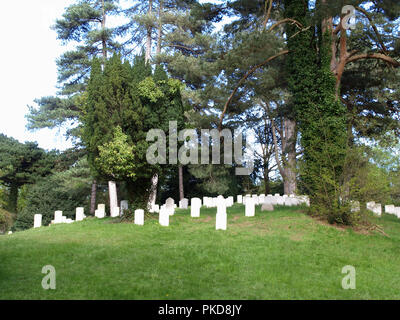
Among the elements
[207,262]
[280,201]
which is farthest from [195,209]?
[207,262]

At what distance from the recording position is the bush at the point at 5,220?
21422 millimetres

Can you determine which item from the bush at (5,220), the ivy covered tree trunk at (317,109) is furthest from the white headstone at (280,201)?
the bush at (5,220)

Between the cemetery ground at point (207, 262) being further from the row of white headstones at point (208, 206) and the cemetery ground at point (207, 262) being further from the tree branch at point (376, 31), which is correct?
the tree branch at point (376, 31)

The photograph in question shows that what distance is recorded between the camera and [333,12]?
11.0 metres

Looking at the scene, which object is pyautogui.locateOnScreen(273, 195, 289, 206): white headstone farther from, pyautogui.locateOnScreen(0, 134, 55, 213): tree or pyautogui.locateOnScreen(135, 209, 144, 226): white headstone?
pyautogui.locateOnScreen(0, 134, 55, 213): tree

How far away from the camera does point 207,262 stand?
24.2 feet

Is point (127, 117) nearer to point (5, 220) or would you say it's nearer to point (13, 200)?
point (5, 220)

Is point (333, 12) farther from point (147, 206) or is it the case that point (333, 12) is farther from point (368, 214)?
point (147, 206)

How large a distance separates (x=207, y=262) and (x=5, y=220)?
1999 centimetres

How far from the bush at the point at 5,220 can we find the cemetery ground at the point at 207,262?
13.4 m

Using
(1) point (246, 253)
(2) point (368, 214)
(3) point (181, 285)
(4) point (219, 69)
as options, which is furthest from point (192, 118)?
(3) point (181, 285)

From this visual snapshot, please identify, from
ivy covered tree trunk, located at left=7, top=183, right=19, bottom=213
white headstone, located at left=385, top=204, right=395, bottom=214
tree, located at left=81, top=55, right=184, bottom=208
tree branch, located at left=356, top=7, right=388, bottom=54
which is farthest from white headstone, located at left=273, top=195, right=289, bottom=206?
→ ivy covered tree trunk, located at left=7, top=183, right=19, bottom=213

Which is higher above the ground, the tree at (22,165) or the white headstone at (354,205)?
the tree at (22,165)

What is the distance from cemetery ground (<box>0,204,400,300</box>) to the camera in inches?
230
